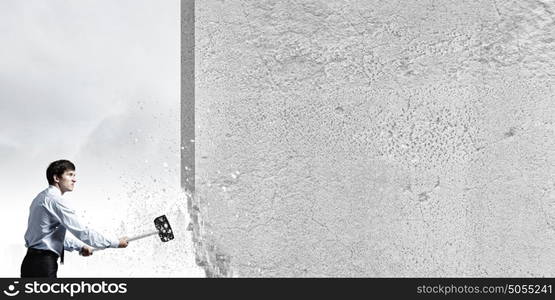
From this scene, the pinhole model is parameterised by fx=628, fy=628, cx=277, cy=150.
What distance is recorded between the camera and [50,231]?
2328 mm

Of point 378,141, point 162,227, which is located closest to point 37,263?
point 162,227

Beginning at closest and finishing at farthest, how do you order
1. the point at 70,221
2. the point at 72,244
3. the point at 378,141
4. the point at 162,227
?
the point at 70,221 < the point at 72,244 < the point at 162,227 < the point at 378,141

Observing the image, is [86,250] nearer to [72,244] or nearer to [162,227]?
[72,244]

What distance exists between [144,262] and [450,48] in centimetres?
187

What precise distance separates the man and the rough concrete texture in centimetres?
86

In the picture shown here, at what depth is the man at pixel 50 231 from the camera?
7.57ft

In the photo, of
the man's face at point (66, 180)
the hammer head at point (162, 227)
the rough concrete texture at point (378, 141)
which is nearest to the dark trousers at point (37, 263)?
the man's face at point (66, 180)

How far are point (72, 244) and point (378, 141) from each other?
149 cm

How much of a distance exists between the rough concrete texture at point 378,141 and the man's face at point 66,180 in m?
0.82

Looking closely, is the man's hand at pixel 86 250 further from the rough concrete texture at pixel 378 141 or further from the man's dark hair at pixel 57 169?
the rough concrete texture at pixel 378 141

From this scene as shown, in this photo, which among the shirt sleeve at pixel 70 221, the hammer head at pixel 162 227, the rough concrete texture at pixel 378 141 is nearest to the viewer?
the shirt sleeve at pixel 70 221

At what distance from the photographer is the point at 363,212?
304cm

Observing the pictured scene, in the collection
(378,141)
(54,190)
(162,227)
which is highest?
(54,190)

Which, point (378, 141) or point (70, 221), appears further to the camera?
point (378, 141)
